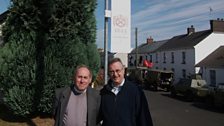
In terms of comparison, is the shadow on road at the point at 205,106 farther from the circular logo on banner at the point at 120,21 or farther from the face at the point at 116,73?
the face at the point at 116,73

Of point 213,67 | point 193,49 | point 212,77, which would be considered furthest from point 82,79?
point 193,49

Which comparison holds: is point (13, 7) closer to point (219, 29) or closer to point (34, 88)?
point (34, 88)

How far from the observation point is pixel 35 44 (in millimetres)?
9195

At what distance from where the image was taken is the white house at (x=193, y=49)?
41.2 meters

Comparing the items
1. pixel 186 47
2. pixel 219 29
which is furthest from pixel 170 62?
pixel 219 29

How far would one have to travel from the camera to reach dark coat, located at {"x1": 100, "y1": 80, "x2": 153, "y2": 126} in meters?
3.93

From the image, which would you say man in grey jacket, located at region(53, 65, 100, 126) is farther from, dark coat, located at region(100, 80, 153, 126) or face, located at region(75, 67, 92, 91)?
dark coat, located at region(100, 80, 153, 126)

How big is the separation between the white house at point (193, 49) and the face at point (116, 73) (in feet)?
122

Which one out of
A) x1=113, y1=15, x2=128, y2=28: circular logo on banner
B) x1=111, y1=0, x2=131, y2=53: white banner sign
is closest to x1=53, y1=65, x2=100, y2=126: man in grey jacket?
x1=111, y1=0, x2=131, y2=53: white banner sign

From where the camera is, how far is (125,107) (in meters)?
3.97

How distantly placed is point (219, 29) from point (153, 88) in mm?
12644

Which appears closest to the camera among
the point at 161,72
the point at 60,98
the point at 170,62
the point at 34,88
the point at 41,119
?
the point at 60,98

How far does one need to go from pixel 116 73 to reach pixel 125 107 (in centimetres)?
42

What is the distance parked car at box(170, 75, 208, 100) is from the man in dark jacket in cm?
1925
